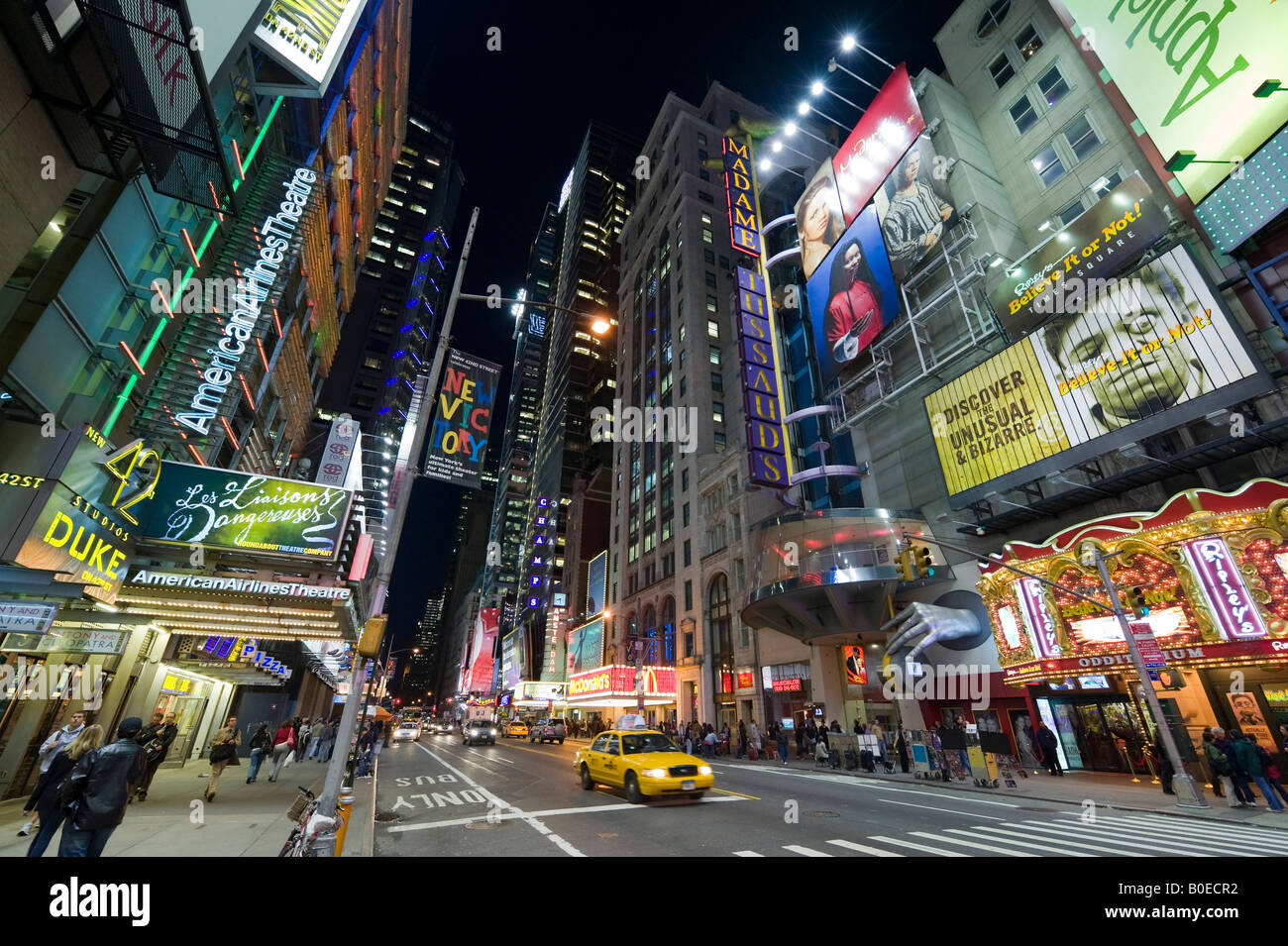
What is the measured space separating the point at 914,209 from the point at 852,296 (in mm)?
5935

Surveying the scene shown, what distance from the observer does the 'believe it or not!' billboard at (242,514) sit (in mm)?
12438

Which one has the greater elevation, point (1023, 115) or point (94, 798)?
point (1023, 115)

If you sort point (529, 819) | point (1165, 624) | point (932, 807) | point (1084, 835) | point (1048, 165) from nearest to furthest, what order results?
point (1084, 835), point (529, 819), point (932, 807), point (1165, 624), point (1048, 165)

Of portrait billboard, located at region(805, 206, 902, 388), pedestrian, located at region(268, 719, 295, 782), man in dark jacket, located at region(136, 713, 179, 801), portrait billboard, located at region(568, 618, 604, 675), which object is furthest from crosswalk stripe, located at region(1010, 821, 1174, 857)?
portrait billboard, located at region(568, 618, 604, 675)

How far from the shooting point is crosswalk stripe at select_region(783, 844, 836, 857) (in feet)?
25.7

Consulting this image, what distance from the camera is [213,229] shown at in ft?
52.9

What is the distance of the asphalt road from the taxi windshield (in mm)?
1238

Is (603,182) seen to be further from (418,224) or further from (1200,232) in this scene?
(1200,232)

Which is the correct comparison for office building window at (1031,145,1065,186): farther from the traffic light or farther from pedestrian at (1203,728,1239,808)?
pedestrian at (1203,728,1239,808)

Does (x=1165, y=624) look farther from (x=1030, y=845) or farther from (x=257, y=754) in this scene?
(x=257, y=754)

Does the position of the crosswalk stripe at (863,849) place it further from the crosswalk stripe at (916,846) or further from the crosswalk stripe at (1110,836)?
the crosswalk stripe at (1110,836)

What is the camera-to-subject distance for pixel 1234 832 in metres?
10.5

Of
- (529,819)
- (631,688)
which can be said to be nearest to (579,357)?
(631,688)
